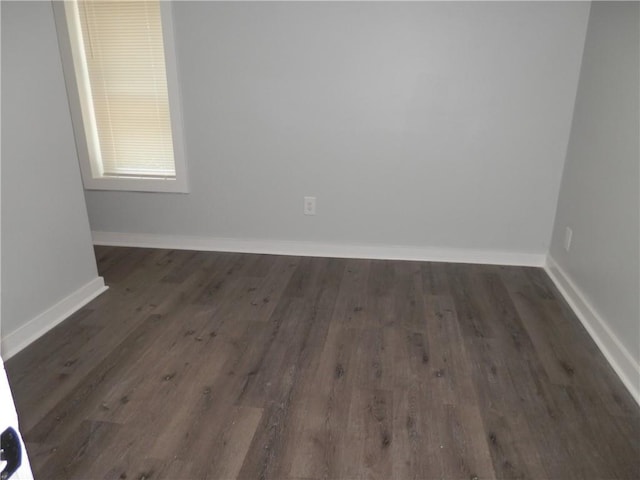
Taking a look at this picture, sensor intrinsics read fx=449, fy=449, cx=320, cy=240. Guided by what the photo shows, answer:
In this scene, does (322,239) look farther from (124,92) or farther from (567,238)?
(124,92)

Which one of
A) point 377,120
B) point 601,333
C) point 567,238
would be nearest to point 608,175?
point 567,238

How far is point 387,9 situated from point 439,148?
0.89 metres

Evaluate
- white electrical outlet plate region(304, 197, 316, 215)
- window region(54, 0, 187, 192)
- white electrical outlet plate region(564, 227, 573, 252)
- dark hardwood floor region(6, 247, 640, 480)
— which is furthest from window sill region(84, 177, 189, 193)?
white electrical outlet plate region(564, 227, 573, 252)

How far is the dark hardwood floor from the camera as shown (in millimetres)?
1485

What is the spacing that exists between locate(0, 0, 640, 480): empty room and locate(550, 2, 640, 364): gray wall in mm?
15

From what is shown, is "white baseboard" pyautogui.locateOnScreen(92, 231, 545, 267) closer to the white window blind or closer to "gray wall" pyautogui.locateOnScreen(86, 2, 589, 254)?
"gray wall" pyautogui.locateOnScreen(86, 2, 589, 254)

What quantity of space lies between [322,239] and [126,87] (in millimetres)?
1680

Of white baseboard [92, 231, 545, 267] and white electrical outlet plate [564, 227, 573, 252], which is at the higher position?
white electrical outlet plate [564, 227, 573, 252]

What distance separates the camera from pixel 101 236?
11.1 feet

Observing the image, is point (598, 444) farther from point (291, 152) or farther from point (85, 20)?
point (85, 20)

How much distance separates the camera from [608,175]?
2.20 metres

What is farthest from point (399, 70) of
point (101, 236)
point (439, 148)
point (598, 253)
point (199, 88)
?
point (101, 236)

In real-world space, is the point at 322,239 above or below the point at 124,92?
below

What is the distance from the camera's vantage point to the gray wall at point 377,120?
2650 millimetres
